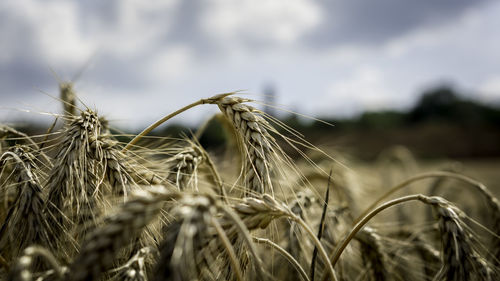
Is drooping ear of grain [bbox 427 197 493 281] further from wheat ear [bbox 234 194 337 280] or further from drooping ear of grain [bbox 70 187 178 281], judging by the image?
drooping ear of grain [bbox 70 187 178 281]

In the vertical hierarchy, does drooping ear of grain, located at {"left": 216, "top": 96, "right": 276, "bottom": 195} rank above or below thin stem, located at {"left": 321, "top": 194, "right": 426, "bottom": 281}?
above

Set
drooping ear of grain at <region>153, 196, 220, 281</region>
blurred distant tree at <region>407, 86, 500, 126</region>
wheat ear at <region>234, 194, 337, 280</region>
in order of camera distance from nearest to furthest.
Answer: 1. drooping ear of grain at <region>153, 196, 220, 281</region>
2. wheat ear at <region>234, 194, 337, 280</region>
3. blurred distant tree at <region>407, 86, 500, 126</region>

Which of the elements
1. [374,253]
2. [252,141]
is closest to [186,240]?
[252,141]

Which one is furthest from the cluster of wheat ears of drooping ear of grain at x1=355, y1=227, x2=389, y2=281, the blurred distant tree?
the blurred distant tree

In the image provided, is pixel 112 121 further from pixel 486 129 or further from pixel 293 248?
pixel 486 129

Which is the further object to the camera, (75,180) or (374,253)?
(374,253)

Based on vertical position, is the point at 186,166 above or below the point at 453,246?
above

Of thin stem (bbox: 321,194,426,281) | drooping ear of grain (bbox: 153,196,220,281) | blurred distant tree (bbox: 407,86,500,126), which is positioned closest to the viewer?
drooping ear of grain (bbox: 153,196,220,281)

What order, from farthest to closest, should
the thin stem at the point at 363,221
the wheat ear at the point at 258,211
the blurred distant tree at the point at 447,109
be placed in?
the blurred distant tree at the point at 447,109
the thin stem at the point at 363,221
the wheat ear at the point at 258,211

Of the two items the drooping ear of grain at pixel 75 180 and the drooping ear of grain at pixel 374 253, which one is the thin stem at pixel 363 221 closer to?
the drooping ear of grain at pixel 374 253

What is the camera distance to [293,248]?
1.69 m

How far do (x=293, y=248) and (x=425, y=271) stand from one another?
1105 mm

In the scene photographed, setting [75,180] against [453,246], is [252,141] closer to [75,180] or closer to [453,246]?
[75,180]

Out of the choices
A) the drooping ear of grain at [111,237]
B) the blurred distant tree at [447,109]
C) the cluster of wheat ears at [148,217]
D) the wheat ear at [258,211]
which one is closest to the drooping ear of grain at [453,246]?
the cluster of wheat ears at [148,217]
